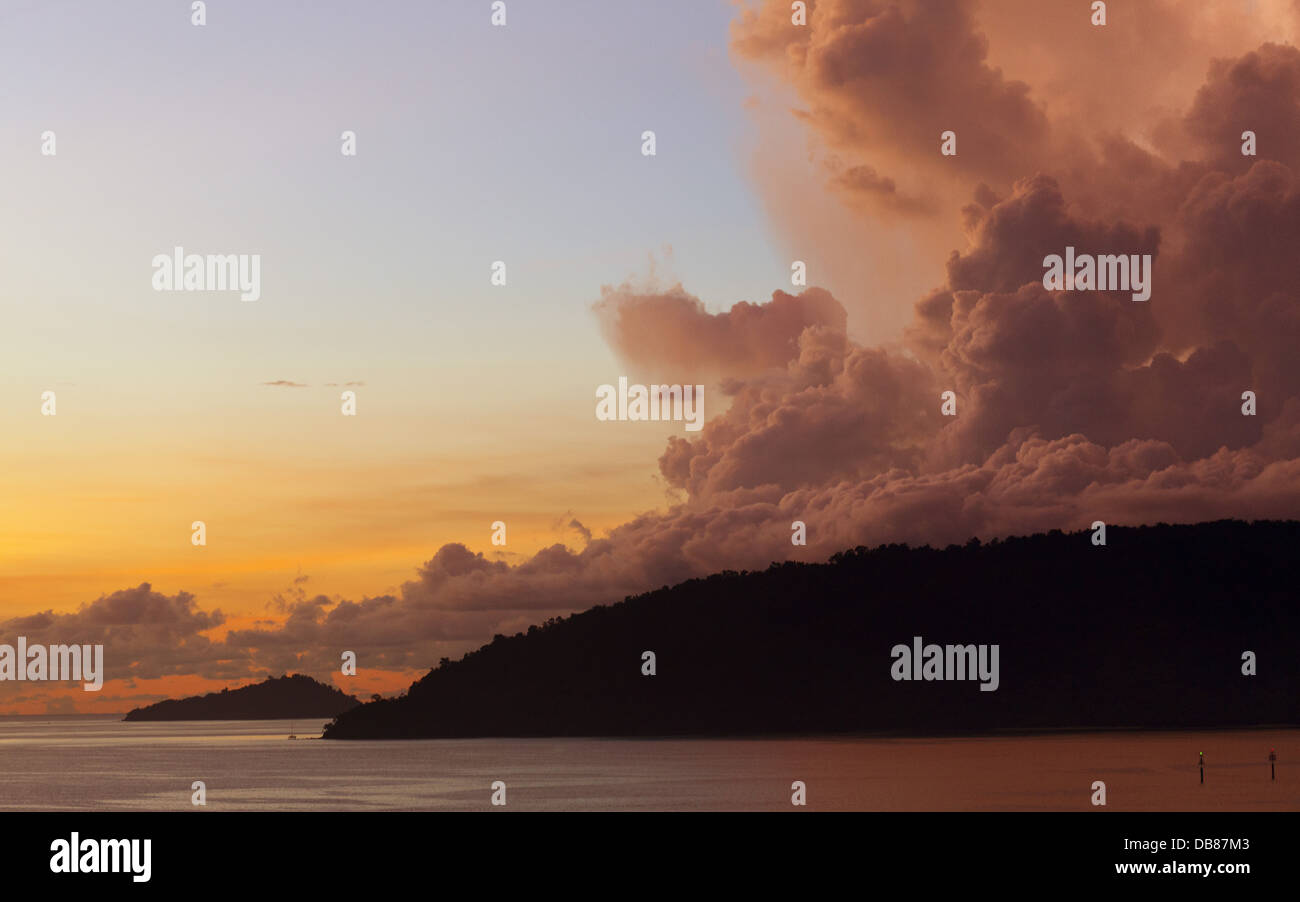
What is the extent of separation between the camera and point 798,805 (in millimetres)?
122125

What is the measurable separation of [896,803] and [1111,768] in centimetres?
5858
